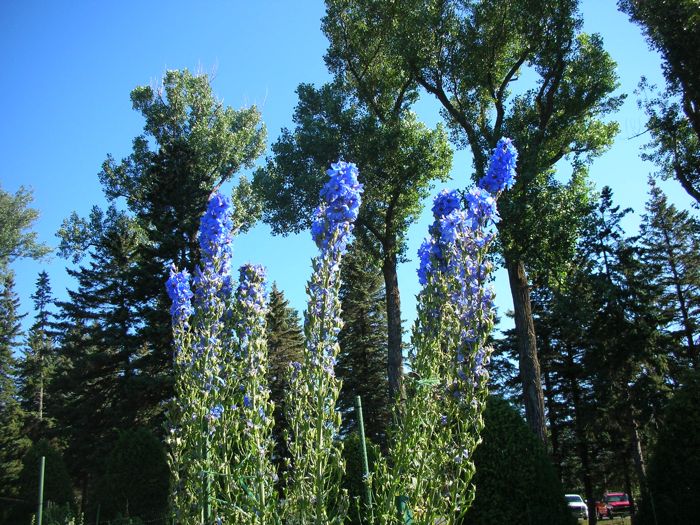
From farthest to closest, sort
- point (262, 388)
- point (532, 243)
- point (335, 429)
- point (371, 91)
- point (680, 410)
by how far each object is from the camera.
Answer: point (371, 91) < point (532, 243) < point (680, 410) < point (262, 388) < point (335, 429)

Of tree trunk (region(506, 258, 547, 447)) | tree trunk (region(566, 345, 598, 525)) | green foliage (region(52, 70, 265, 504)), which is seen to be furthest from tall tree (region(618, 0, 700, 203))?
green foliage (region(52, 70, 265, 504))

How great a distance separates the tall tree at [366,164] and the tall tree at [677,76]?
609 centimetres

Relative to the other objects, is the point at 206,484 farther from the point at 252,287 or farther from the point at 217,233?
the point at 217,233

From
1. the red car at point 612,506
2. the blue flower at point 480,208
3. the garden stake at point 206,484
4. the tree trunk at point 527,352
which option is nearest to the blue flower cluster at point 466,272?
the blue flower at point 480,208

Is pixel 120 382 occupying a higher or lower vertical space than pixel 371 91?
lower

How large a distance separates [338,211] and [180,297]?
5.42 ft

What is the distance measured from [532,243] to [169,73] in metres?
19.6

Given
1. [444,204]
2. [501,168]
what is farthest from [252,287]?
[501,168]

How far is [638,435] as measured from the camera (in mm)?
19516

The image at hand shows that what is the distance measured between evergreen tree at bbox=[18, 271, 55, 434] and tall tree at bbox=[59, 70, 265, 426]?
10.8 meters

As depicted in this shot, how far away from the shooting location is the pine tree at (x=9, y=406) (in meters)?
27.2

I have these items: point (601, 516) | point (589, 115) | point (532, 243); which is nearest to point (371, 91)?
point (589, 115)

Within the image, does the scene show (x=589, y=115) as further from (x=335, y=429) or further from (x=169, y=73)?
(x=169, y=73)

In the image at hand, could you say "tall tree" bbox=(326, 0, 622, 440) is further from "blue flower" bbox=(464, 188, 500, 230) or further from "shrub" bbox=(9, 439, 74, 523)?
"shrub" bbox=(9, 439, 74, 523)
